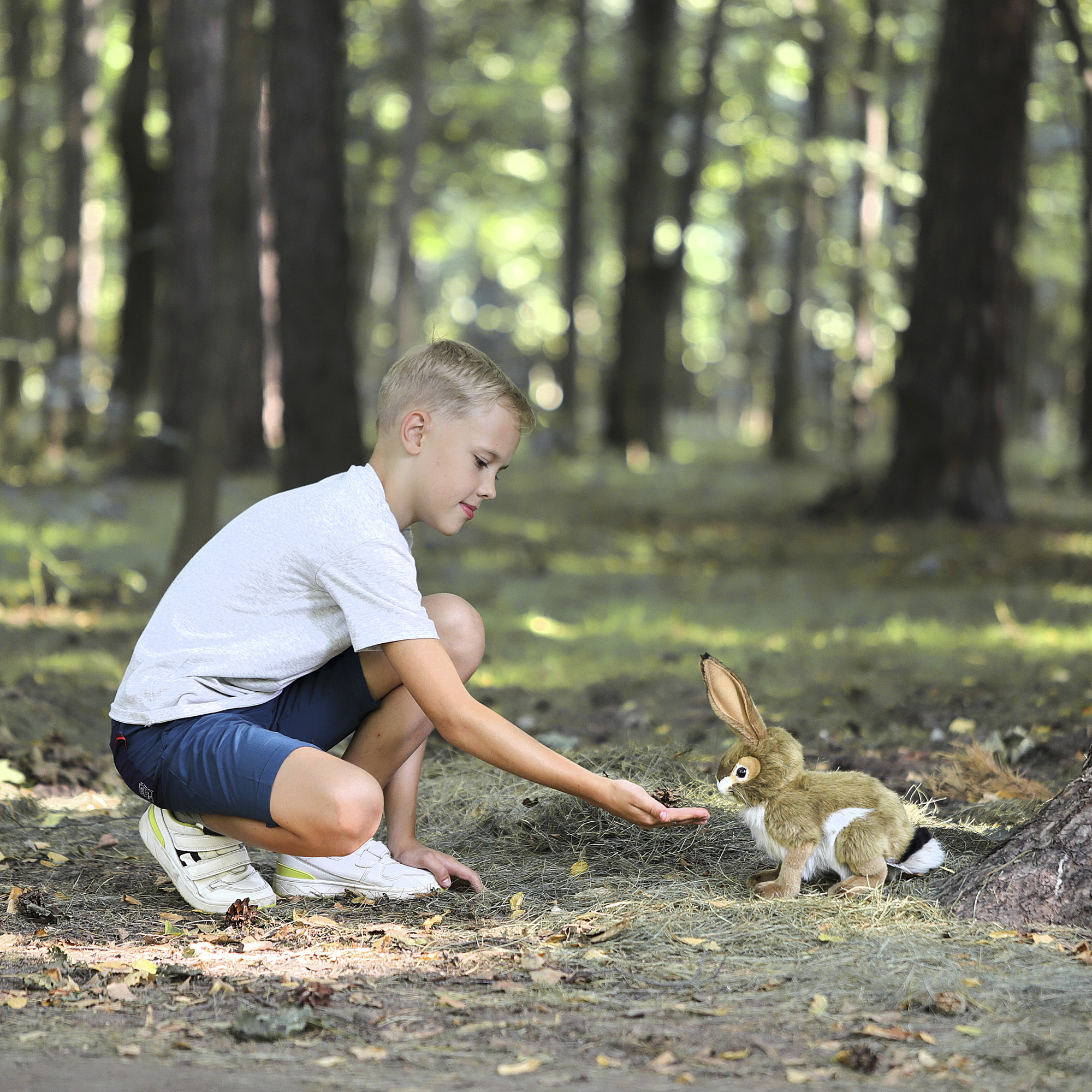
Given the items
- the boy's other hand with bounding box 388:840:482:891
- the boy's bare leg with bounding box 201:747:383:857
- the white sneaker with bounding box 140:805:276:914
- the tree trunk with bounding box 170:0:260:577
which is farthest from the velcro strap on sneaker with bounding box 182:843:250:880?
the tree trunk with bounding box 170:0:260:577

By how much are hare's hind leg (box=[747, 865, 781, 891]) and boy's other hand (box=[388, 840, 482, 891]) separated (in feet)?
2.47

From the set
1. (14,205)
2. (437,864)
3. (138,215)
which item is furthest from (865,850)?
(138,215)

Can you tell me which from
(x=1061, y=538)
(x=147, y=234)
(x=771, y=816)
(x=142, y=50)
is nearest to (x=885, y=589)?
(x=1061, y=538)

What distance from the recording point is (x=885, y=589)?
9.18m

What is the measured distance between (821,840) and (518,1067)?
3.92 ft

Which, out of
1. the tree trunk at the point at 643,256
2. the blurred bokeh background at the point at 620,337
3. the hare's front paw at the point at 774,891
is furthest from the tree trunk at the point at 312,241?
the tree trunk at the point at 643,256

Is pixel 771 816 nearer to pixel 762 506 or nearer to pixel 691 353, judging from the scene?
pixel 762 506

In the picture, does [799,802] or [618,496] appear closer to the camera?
[799,802]

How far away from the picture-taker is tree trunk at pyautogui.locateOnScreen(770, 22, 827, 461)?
18094 mm

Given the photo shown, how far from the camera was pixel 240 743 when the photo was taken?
10.7ft

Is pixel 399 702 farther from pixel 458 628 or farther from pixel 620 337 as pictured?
pixel 620 337

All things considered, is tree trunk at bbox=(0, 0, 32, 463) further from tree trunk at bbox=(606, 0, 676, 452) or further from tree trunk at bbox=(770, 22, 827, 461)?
tree trunk at bbox=(770, 22, 827, 461)

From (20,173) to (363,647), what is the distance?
14195 mm

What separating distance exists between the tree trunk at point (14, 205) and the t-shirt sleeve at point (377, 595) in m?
11.9
